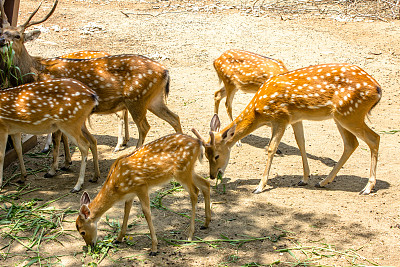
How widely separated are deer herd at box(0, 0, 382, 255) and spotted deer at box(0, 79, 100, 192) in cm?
1

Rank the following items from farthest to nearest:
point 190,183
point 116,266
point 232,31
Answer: point 232,31, point 190,183, point 116,266

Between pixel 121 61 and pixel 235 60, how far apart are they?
1954 millimetres

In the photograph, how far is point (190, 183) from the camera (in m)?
5.37

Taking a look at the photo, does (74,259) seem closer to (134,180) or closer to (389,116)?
(134,180)

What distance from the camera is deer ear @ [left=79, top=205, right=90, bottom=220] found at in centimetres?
498

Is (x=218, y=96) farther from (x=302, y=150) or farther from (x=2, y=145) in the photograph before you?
(x=2, y=145)

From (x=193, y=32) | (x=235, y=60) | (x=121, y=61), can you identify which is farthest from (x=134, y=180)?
(x=193, y=32)

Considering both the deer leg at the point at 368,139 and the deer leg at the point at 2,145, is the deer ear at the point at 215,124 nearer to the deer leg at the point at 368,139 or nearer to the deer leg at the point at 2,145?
the deer leg at the point at 368,139

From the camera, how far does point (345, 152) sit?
6.72 m

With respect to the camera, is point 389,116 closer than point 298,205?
No

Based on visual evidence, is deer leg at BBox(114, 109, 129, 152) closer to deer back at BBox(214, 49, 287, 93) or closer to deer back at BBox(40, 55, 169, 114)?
deer back at BBox(40, 55, 169, 114)

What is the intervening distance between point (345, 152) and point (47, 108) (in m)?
3.70

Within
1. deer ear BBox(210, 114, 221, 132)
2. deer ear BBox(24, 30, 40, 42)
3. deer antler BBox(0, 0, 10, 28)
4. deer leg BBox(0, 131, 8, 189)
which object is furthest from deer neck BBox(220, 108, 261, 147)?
deer antler BBox(0, 0, 10, 28)

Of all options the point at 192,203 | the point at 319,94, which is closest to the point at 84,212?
the point at 192,203
